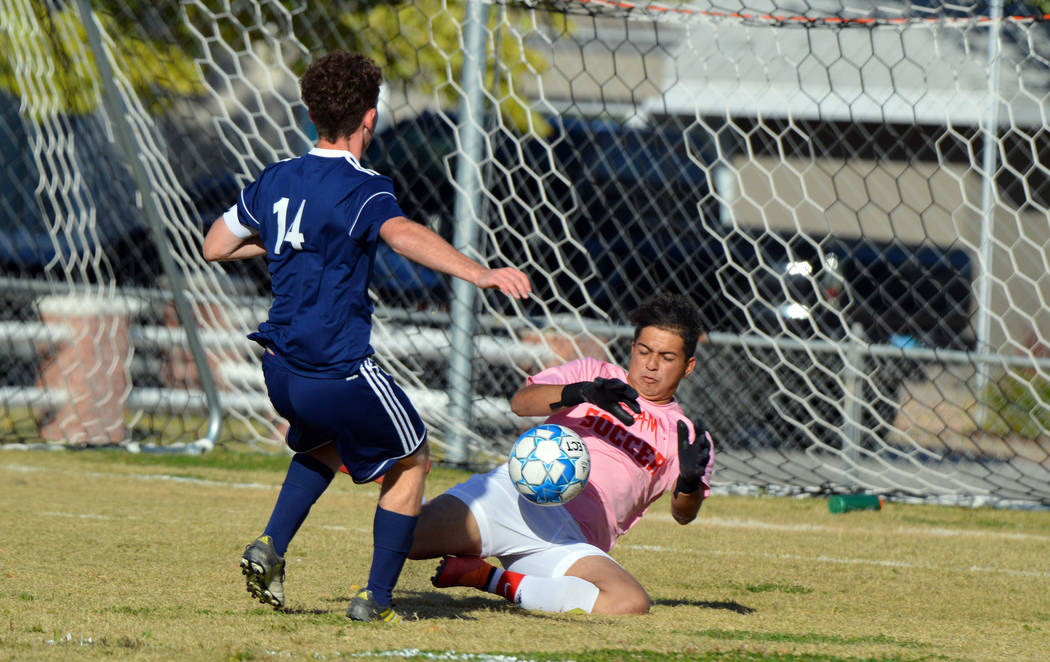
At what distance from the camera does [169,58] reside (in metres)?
8.00

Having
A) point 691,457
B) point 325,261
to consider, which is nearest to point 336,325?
point 325,261

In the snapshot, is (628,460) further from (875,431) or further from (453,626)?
(875,431)

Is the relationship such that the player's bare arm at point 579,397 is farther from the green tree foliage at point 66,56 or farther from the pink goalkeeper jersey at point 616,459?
the green tree foliage at point 66,56

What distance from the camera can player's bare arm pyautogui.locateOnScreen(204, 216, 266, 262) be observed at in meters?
3.58

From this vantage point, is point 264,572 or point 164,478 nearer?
point 264,572

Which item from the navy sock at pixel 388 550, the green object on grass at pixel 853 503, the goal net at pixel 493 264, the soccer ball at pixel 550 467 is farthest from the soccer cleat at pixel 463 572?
the goal net at pixel 493 264

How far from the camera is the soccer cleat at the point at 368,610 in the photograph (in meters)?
3.27

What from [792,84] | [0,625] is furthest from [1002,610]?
[792,84]

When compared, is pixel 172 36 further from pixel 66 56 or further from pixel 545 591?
pixel 545 591

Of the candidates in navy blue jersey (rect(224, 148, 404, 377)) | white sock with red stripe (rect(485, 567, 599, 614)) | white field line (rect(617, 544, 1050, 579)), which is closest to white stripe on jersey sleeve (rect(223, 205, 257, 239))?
navy blue jersey (rect(224, 148, 404, 377))

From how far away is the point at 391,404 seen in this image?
333cm

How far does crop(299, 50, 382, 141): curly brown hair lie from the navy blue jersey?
4.1 inches

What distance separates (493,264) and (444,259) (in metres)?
5.08

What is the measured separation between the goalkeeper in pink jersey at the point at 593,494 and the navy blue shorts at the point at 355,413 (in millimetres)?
525
